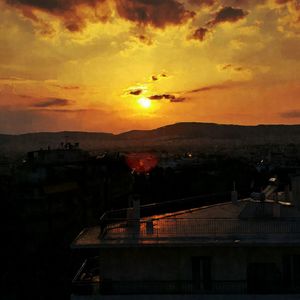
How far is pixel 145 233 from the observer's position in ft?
40.2

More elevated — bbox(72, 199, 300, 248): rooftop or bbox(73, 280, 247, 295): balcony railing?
bbox(72, 199, 300, 248): rooftop

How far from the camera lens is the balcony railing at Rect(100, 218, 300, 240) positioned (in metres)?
11.9

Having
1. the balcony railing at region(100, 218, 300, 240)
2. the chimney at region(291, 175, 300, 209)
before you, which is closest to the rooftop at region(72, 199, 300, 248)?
the balcony railing at region(100, 218, 300, 240)

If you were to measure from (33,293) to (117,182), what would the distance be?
23.6 m

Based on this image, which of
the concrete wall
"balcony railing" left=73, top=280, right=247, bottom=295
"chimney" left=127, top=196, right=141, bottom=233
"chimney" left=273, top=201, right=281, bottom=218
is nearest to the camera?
"balcony railing" left=73, top=280, right=247, bottom=295

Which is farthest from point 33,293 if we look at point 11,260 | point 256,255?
point 256,255

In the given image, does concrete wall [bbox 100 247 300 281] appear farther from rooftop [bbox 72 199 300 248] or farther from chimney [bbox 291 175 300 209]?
chimney [bbox 291 175 300 209]

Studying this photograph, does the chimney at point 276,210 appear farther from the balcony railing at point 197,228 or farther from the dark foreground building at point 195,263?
the dark foreground building at point 195,263

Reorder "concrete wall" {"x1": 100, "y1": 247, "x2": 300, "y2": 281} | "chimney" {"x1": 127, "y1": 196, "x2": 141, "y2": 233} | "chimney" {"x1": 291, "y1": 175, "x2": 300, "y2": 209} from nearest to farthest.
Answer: "concrete wall" {"x1": 100, "y1": 247, "x2": 300, "y2": 281} → "chimney" {"x1": 127, "y1": 196, "x2": 141, "y2": 233} → "chimney" {"x1": 291, "y1": 175, "x2": 300, "y2": 209}

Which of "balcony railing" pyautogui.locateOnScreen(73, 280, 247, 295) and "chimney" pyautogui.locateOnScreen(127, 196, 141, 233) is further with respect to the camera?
"chimney" pyautogui.locateOnScreen(127, 196, 141, 233)

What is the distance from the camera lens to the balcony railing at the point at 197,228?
11938mm

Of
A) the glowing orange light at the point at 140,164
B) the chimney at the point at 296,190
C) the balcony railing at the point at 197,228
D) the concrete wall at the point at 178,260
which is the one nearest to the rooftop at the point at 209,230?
the balcony railing at the point at 197,228

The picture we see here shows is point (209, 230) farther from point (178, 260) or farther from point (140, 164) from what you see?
point (140, 164)

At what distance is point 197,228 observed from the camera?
1245 centimetres
